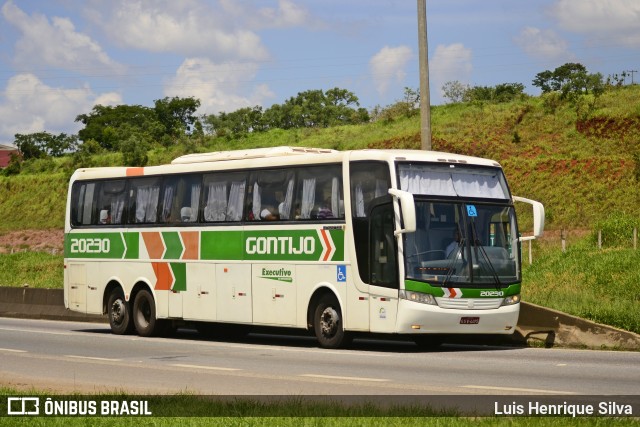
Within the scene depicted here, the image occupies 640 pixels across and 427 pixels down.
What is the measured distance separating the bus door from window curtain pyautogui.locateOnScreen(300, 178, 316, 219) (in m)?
1.69

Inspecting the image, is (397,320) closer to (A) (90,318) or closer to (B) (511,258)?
(B) (511,258)

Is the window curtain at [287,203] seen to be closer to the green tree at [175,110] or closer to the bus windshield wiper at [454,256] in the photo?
the bus windshield wiper at [454,256]

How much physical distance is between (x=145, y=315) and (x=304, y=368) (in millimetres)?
10065

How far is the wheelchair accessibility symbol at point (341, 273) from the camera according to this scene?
21953mm

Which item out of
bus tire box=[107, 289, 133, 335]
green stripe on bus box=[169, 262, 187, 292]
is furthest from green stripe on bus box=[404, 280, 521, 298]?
bus tire box=[107, 289, 133, 335]

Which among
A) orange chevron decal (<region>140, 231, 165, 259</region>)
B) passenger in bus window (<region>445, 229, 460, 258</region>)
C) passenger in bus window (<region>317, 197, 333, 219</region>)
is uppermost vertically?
passenger in bus window (<region>317, 197, 333, 219</region>)

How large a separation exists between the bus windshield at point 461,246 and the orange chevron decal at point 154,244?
A: 7677 mm

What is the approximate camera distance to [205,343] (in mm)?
24547

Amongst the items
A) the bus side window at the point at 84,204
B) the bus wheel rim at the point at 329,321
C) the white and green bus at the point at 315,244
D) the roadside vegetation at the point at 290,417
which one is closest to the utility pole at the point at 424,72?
the white and green bus at the point at 315,244

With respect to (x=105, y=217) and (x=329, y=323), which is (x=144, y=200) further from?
(x=329, y=323)

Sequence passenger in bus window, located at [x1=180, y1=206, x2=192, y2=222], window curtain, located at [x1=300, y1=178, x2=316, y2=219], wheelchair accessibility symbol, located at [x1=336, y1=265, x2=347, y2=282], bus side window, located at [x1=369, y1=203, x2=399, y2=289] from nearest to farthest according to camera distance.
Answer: bus side window, located at [x1=369, y1=203, x2=399, y2=289], wheelchair accessibility symbol, located at [x1=336, y1=265, x2=347, y2=282], window curtain, located at [x1=300, y1=178, x2=316, y2=219], passenger in bus window, located at [x1=180, y1=206, x2=192, y2=222]

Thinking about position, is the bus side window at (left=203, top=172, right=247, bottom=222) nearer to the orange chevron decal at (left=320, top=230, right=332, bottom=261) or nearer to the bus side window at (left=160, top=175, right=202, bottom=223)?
the bus side window at (left=160, top=175, right=202, bottom=223)

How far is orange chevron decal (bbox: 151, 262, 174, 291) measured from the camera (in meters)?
26.5

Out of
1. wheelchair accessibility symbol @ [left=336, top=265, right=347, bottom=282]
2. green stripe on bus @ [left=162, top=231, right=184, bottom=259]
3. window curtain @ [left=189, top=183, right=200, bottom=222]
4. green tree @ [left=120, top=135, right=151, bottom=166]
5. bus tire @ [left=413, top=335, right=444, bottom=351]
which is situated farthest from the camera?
green tree @ [left=120, top=135, right=151, bottom=166]
